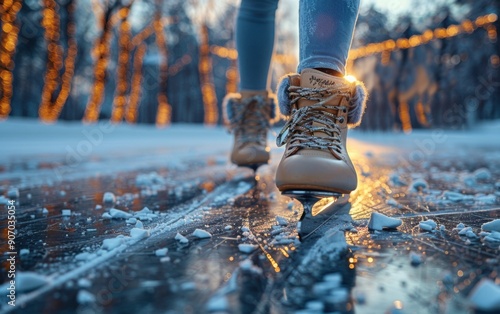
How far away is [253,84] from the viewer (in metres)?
1.78

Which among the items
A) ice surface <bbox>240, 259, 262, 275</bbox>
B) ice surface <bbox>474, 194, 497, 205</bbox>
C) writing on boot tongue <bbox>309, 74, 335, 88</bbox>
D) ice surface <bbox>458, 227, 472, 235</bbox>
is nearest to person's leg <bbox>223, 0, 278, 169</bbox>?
writing on boot tongue <bbox>309, 74, 335, 88</bbox>

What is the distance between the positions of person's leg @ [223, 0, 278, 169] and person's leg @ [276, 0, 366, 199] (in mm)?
570

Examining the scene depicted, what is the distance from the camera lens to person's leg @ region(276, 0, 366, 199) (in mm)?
933

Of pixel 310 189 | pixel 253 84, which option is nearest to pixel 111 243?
pixel 310 189

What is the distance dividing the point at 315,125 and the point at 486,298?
612 millimetres

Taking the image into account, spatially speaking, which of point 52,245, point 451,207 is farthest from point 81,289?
point 451,207

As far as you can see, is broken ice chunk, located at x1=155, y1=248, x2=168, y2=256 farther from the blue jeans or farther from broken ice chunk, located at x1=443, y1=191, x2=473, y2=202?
broken ice chunk, located at x1=443, y1=191, x2=473, y2=202

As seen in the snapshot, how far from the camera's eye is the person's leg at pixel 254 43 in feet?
5.63

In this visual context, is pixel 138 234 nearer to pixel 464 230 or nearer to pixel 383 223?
pixel 383 223

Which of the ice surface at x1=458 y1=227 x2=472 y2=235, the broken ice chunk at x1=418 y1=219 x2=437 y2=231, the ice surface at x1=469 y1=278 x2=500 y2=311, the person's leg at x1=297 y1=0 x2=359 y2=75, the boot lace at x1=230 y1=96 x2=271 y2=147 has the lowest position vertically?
the broken ice chunk at x1=418 y1=219 x2=437 y2=231

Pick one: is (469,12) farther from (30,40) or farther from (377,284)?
(30,40)

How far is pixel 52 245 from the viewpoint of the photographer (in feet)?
2.58

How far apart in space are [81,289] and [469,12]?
13813 mm

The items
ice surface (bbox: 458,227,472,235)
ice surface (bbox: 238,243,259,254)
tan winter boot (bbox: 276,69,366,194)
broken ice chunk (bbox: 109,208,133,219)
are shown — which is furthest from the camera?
broken ice chunk (bbox: 109,208,133,219)
